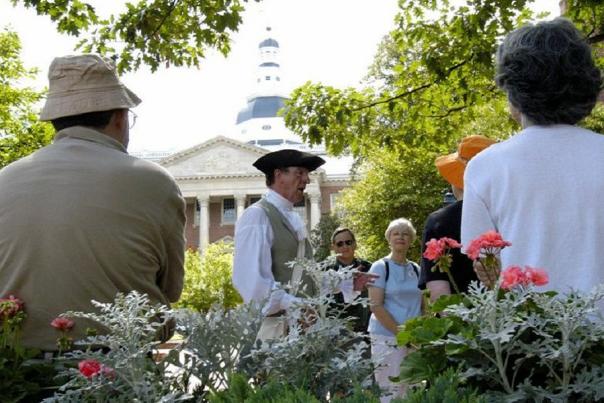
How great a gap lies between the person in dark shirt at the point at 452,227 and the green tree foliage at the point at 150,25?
5.92 meters

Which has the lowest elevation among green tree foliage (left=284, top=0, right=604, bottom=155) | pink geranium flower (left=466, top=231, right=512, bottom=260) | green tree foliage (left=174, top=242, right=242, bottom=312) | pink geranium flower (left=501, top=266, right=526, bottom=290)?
green tree foliage (left=174, top=242, right=242, bottom=312)

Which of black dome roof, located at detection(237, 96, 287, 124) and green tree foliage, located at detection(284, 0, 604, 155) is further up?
black dome roof, located at detection(237, 96, 287, 124)

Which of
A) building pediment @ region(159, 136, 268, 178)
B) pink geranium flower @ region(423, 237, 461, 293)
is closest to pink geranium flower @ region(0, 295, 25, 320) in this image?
pink geranium flower @ region(423, 237, 461, 293)

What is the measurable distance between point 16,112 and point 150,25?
55.5 ft

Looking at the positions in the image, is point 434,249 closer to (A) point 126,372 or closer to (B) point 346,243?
(A) point 126,372

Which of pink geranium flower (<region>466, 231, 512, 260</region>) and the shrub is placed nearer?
the shrub

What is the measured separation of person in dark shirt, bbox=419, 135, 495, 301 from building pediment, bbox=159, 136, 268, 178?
265 ft

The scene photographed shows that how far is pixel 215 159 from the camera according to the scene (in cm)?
8731

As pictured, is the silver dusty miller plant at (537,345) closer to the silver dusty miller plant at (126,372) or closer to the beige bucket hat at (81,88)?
the silver dusty miller plant at (126,372)

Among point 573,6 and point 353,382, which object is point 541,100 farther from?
point 573,6

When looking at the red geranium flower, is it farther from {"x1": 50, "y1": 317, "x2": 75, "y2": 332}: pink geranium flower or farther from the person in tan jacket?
the person in tan jacket

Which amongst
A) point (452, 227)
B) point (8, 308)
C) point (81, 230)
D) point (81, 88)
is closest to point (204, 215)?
point (452, 227)

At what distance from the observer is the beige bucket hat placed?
349 cm

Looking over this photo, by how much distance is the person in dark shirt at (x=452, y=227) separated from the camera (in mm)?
4156
